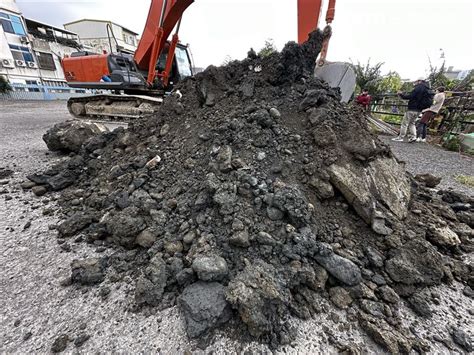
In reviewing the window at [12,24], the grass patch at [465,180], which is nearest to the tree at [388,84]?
the grass patch at [465,180]

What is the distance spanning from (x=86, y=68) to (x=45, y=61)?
21584 millimetres

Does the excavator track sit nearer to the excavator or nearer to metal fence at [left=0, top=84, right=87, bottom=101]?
the excavator

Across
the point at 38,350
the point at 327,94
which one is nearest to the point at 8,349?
the point at 38,350

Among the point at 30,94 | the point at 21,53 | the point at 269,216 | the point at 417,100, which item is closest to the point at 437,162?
the point at 417,100

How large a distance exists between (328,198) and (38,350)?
235 centimetres

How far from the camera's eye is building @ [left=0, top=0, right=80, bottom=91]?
18375mm

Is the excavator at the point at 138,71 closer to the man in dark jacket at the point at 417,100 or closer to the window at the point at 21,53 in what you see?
the man in dark jacket at the point at 417,100

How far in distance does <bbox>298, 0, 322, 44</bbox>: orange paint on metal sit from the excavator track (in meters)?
4.38

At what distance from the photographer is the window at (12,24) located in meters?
18.5

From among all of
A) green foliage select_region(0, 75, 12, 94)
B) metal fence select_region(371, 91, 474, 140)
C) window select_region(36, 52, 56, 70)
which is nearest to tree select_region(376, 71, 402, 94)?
metal fence select_region(371, 91, 474, 140)

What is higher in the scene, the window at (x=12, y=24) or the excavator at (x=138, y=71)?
A: the window at (x=12, y=24)

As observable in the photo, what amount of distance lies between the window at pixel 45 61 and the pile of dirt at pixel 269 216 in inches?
1057

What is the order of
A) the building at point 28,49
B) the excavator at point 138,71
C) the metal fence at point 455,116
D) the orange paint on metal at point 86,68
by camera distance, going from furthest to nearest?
1. the building at point 28,49
2. the metal fence at point 455,116
3. the orange paint on metal at point 86,68
4. the excavator at point 138,71

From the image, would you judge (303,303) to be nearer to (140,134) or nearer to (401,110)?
(140,134)
